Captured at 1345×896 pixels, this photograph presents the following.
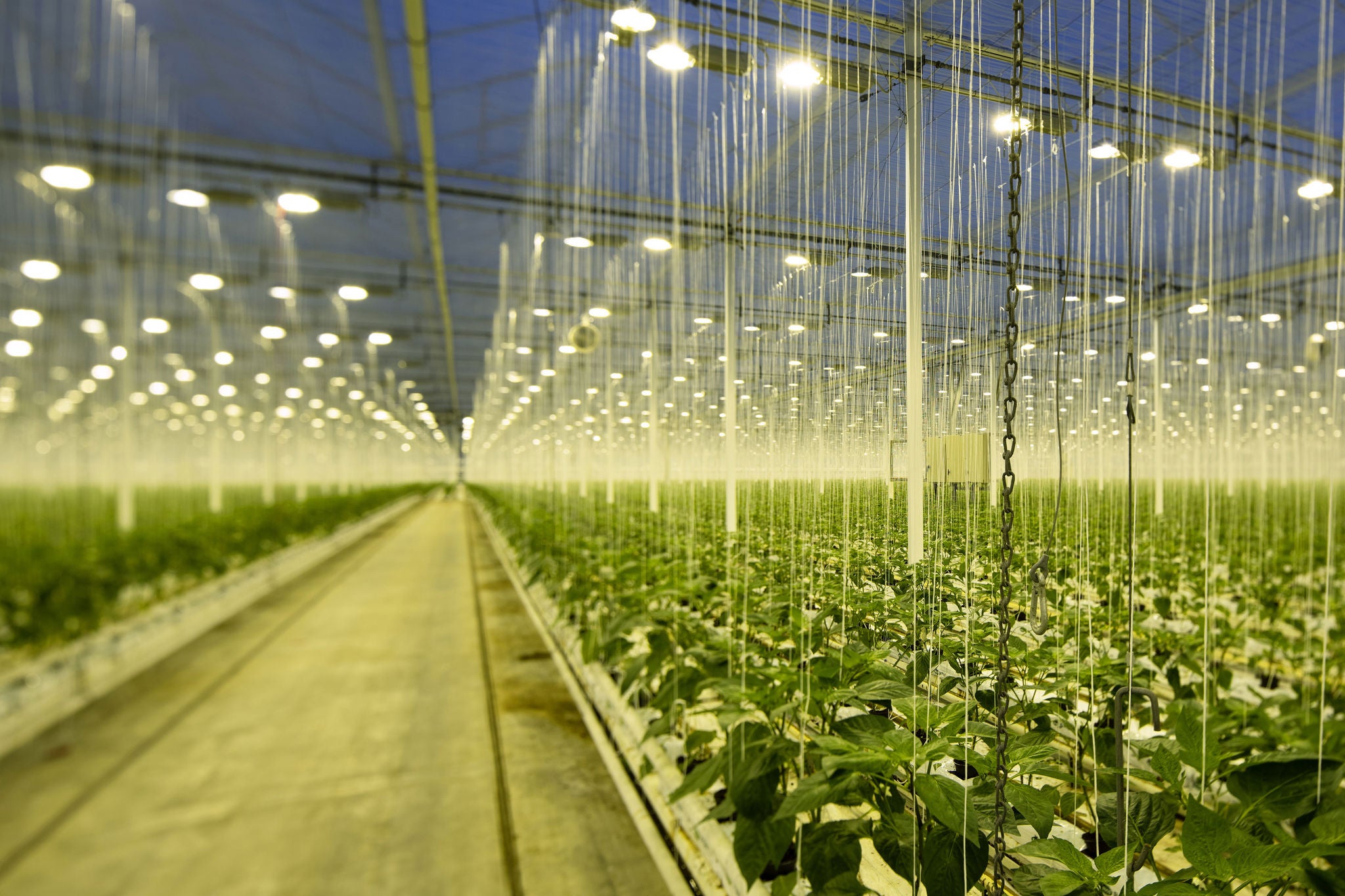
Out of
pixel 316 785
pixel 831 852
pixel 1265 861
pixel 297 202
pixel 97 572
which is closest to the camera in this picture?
pixel 1265 861

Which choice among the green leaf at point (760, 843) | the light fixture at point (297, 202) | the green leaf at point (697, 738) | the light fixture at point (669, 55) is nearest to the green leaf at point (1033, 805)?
the green leaf at point (760, 843)

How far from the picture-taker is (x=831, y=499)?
164 cm

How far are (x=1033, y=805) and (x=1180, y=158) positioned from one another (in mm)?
1513

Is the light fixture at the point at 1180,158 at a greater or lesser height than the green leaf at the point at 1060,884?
greater

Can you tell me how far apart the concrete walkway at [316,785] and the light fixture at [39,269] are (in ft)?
2.30

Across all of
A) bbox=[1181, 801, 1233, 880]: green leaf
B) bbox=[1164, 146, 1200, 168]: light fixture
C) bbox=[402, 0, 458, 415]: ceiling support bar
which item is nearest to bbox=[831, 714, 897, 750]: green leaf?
bbox=[1181, 801, 1233, 880]: green leaf

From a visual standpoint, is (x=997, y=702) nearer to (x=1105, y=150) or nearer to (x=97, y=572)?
(x=1105, y=150)

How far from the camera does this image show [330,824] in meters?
2.28

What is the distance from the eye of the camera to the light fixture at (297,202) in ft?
14.4

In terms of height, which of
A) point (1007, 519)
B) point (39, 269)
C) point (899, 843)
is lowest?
point (899, 843)

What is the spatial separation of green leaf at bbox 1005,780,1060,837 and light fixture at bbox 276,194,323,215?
16.6 feet

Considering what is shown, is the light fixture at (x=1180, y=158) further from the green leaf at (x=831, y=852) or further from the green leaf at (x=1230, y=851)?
the green leaf at (x=831, y=852)

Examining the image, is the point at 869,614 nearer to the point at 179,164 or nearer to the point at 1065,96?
the point at 1065,96

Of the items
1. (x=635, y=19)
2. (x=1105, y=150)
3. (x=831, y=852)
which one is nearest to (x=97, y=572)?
(x=831, y=852)
